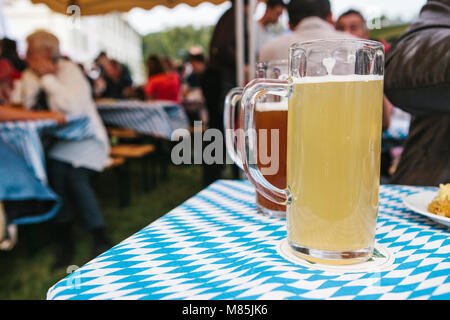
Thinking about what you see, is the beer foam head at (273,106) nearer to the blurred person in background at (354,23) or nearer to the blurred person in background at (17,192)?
the blurred person in background at (17,192)

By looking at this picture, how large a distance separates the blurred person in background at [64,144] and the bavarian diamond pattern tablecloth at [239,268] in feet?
7.00

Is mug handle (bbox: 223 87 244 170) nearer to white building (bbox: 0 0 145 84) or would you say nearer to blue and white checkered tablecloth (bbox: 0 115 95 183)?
blue and white checkered tablecloth (bbox: 0 115 95 183)

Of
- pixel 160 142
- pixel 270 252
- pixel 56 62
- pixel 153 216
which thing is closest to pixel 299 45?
pixel 270 252

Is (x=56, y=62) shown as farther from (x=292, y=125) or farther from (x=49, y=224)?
(x=292, y=125)

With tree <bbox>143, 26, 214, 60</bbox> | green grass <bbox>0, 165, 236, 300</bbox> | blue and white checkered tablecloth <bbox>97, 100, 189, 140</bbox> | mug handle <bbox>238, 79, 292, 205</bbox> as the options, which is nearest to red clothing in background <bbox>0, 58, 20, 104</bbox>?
blue and white checkered tablecloth <bbox>97, 100, 189, 140</bbox>

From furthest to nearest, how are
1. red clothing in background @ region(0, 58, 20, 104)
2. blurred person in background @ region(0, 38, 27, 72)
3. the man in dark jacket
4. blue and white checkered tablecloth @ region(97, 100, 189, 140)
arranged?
blurred person in background @ region(0, 38, 27, 72)
blue and white checkered tablecloth @ region(97, 100, 189, 140)
red clothing in background @ region(0, 58, 20, 104)
the man in dark jacket

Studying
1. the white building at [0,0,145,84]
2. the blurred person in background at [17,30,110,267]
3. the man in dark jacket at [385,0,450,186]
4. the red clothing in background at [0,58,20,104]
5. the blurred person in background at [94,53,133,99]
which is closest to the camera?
the man in dark jacket at [385,0,450,186]

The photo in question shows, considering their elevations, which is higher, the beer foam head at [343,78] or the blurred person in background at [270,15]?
the blurred person in background at [270,15]

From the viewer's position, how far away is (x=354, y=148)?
1.44 ft

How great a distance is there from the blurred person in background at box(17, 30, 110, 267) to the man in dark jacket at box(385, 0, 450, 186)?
2079 millimetres

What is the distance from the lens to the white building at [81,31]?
8198 mm

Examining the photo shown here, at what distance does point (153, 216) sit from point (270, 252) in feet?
10.3

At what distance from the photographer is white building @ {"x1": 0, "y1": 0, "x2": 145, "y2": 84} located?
8.20 meters

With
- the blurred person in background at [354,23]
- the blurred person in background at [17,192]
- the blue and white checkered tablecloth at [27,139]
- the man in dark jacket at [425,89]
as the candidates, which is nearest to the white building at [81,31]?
the blue and white checkered tablecloth at [27,139]
